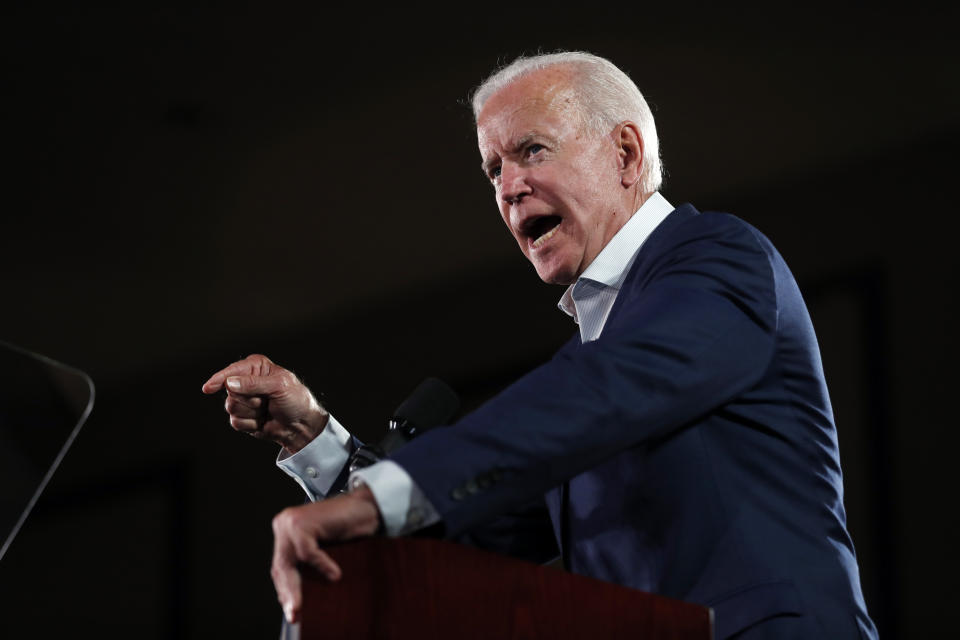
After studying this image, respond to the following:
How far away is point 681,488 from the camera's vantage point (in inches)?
44.2

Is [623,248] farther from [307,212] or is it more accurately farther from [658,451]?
[307,212]

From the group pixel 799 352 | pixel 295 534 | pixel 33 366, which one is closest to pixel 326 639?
pixel 295 534

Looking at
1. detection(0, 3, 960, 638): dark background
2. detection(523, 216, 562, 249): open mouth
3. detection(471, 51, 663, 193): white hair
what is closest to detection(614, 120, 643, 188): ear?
detection(471, 51, 663, 193): white hair

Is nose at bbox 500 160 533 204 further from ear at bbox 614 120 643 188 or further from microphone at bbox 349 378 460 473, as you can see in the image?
microphone at bbox 349 378 460 473

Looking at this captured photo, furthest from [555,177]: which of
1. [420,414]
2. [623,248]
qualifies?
[420,414]

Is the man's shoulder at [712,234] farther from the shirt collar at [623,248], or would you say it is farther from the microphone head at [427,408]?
the microphone head at [427,408]

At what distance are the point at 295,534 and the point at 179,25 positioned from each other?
2699 millimetres

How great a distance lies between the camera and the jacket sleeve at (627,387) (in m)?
0.91

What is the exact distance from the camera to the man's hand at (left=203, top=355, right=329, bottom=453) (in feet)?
4.78

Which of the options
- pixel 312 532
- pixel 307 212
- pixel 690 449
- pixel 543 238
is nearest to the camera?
pixel 312 532

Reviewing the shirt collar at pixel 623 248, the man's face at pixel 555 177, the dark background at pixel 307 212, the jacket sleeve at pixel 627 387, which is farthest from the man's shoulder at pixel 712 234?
the dark background at pixel 307 212

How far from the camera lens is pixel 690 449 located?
1128 millimetres

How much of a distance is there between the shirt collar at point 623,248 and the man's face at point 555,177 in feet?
0.12

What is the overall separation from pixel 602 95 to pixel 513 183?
0.71 feet
